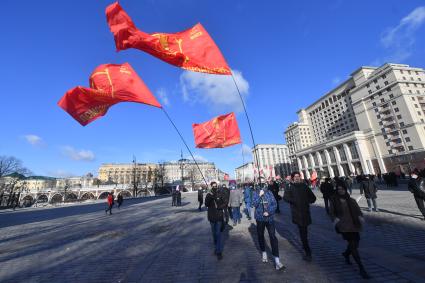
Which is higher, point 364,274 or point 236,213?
point 236,213

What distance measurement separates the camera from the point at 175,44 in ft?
25.6

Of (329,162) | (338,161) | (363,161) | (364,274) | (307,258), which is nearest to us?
(364,274)

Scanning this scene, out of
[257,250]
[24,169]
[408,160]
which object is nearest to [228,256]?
[257,250]

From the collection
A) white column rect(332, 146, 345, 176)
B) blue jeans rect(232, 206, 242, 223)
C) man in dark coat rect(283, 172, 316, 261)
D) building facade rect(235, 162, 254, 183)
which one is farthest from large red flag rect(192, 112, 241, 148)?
white column rect(332, 146, 345, 176)

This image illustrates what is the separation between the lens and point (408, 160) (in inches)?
2623

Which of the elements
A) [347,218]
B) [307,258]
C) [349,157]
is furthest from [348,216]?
[349,157]

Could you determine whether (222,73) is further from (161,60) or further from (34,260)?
(34,260)

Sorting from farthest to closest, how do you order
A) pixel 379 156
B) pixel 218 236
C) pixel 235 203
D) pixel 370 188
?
1. pixel 379 156
2. pixel 235 203
3. pixel 370 188
4. pixel 218 236

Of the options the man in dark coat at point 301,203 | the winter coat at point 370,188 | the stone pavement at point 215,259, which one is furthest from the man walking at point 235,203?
the winter coat at point 370,188

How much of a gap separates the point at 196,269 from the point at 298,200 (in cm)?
285

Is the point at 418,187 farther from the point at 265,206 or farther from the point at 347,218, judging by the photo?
the point at 265,206

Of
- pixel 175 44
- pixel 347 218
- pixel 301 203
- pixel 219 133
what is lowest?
pixel 347 218

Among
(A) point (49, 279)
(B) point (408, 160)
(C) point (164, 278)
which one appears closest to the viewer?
(C) point (164, 278)

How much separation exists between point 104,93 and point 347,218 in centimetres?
757
